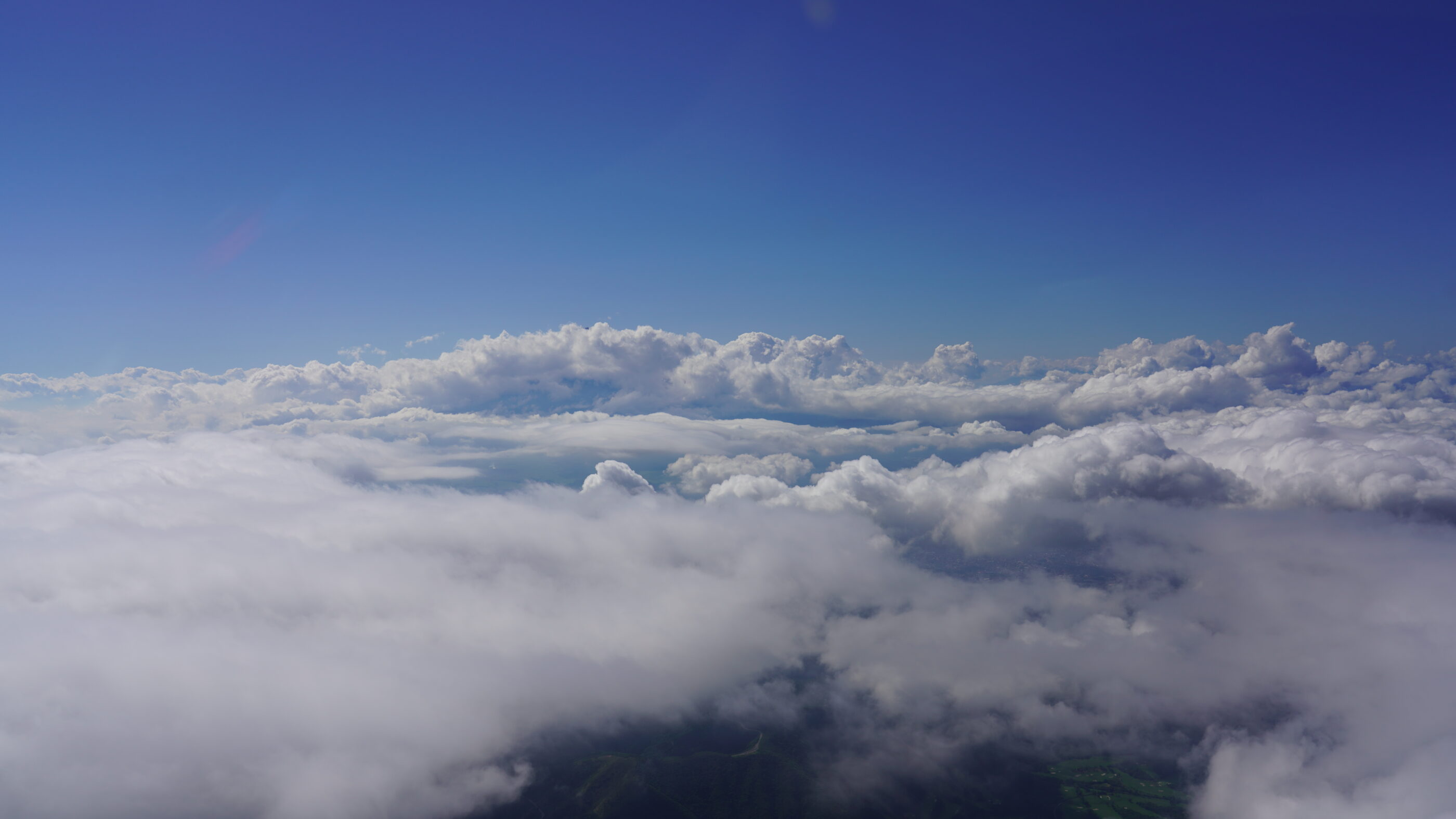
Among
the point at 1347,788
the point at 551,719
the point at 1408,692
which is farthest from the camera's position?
the point at 551,719

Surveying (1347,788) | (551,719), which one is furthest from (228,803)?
(1347,788)

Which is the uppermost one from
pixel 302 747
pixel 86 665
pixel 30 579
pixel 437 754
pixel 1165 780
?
pixel 30 579

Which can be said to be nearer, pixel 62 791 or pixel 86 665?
pixel 62 791

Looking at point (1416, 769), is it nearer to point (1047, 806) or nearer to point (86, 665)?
point (1047, 806)

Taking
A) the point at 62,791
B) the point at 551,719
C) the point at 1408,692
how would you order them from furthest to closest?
the point at 551,719 < the point at 1408,692 < the point at 62,791

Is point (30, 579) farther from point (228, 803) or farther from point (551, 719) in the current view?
point (551, 719)

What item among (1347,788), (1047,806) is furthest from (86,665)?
(1347,788)

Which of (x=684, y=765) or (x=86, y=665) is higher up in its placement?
(x=86, y=665)
